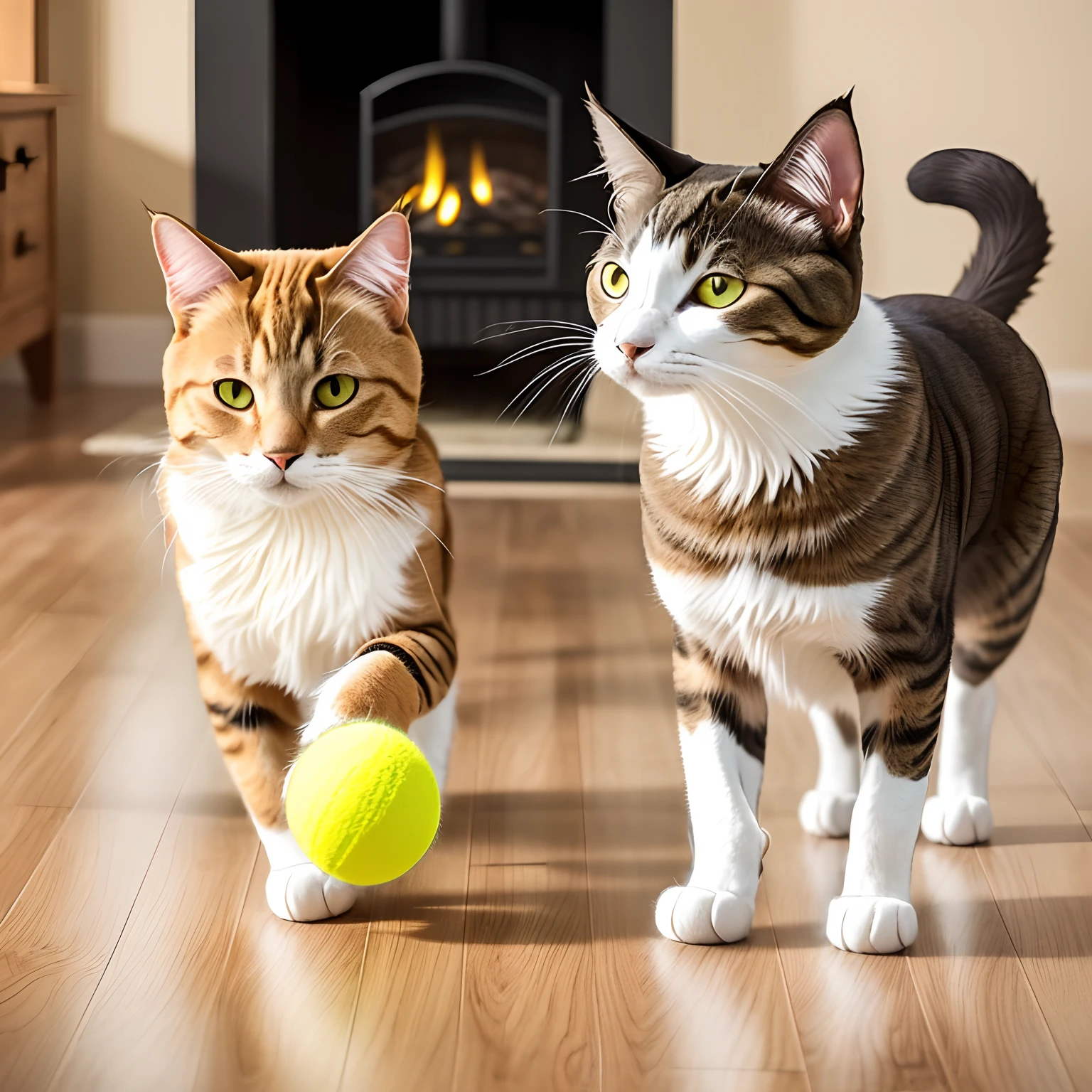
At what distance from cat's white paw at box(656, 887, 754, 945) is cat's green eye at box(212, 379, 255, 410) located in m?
0.54

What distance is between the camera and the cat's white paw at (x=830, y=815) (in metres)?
1.24

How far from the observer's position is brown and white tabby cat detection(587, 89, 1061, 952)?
0.91 meters

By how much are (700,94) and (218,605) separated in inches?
96.6

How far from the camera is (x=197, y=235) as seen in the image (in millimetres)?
984

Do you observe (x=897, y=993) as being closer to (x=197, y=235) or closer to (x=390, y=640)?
(x=390, y=640)

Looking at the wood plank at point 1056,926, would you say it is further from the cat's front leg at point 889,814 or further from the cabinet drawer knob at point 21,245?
the cabinet drawer knob at point 21,245

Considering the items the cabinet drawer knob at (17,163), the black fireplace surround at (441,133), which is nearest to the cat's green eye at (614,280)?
the black fireplace surround at (441,133)

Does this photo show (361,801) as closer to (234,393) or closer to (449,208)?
(234,393)

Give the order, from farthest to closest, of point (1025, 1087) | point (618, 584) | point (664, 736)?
point (618, 584) → point (664, 736) → point (1025, 1087)

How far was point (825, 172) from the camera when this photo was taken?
891mm

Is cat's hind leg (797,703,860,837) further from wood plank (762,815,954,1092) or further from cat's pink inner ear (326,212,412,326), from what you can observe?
cat's pink inner ear (326,212,412,326)

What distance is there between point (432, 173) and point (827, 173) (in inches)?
96.9

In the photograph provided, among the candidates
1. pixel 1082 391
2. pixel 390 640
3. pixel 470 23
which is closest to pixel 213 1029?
pixel 390 640

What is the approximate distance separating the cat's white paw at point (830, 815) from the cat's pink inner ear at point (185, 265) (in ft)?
2.43
